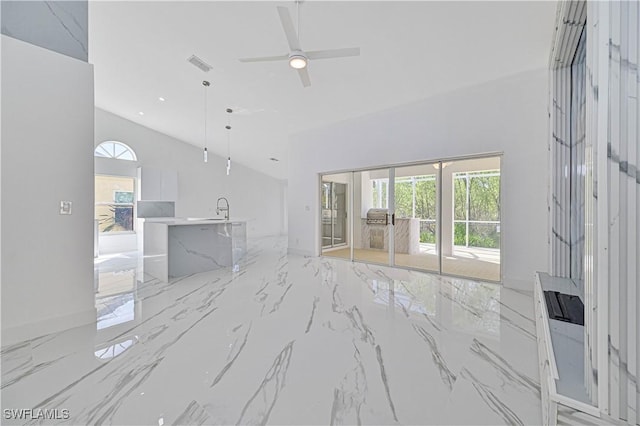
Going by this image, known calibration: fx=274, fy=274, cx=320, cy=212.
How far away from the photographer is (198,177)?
9.04 m

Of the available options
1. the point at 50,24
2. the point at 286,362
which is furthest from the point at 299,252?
the point at 50,24

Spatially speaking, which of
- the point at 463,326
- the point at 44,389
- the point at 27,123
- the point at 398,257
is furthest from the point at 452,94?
the point at 44,389

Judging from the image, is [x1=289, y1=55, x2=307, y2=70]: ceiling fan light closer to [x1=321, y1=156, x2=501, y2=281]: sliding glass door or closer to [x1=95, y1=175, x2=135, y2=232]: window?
[x1=321, y1=156, x2=501, y2=281]: sliding glass door

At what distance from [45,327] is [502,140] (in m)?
5.64

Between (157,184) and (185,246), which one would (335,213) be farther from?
(157,184)

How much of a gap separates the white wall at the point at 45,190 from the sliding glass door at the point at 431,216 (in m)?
4.46

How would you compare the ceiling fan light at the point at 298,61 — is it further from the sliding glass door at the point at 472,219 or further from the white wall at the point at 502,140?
the sliding glass door at the point at 472,219

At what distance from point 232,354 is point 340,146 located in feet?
15.3

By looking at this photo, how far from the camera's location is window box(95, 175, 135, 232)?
7.18 m

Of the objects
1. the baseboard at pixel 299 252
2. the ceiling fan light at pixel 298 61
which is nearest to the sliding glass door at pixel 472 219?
the baseboard at pixel 299 252

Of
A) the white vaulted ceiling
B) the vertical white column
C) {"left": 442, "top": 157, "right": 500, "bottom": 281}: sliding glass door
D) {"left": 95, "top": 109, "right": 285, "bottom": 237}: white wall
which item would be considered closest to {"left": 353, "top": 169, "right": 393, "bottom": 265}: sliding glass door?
the white vaulted ceiling

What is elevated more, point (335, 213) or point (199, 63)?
point (199, 63)

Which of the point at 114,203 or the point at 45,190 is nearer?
the point at 45,190

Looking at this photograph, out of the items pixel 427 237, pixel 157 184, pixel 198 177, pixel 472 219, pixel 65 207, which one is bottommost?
pixel 427 237
